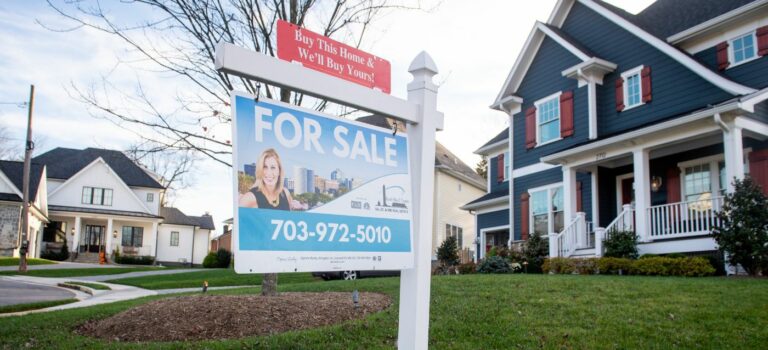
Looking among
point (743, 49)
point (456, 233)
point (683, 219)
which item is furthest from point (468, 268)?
point (456, 233)

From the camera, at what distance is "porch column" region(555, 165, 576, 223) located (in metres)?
16.1

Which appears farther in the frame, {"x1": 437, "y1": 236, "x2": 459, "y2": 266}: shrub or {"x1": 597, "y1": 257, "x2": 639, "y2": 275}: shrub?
{"x1": 437, "y1": 236, "x2": 459, "y2": 266}: shrub

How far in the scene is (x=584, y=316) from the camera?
6.86 metres

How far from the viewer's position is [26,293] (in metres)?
14.3

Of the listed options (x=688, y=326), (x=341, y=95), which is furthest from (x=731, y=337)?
(x=341, y=95)

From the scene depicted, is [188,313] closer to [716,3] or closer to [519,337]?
[519,337]

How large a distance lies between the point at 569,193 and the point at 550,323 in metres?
10.2

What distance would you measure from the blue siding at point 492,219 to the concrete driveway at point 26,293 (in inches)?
574

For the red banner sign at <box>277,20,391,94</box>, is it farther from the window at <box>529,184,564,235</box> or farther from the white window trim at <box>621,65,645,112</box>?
the window at <box>529,184,564,235</box>

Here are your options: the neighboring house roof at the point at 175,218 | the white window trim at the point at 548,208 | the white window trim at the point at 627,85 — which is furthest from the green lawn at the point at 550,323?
the neighboring house roof at the point at 175,218

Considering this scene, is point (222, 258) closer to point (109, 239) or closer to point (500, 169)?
point (109, 239)

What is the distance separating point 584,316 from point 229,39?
5.97m

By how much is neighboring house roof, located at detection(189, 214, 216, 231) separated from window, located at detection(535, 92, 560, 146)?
1317 inches

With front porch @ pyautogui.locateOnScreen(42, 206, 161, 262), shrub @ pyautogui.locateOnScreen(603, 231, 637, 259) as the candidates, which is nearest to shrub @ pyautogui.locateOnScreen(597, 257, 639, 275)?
shrub @ pyautogui.locateOnScreen(603, 231, 637, 259)
